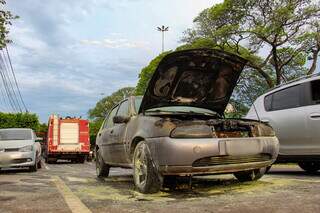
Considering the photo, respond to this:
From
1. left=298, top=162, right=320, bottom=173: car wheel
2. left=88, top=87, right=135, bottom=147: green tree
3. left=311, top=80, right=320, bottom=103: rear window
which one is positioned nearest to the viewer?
left=311, top=80, right=320, bottom=103: rear window

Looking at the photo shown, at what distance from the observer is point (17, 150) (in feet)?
43.1

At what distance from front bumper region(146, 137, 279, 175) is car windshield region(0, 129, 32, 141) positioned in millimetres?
8868

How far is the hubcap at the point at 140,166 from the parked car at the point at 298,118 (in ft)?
10.2

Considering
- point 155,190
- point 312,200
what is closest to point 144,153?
point 155,190

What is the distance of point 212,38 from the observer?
31.6 metres

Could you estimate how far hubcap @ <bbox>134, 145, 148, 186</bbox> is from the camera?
20.1 ft

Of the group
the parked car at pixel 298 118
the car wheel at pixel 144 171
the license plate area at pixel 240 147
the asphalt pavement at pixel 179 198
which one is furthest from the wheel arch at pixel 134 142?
the parked car at pixel 298 118

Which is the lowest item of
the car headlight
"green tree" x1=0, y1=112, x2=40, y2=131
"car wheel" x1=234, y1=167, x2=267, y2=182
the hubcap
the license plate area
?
"car wheel" x1=234, y1=167, x2=267, y2=182

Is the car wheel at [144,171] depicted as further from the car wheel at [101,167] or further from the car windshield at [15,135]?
the car windshield at [15,135]

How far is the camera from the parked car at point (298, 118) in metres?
7.77

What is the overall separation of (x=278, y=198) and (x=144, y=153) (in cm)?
182

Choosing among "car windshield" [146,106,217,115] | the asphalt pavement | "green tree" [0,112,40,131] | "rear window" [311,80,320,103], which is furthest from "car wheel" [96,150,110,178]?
"green tree" [0,112,40,131]

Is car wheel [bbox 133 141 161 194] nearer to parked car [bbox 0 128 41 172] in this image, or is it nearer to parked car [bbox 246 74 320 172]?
parked car [bbox 246 74 320 172]

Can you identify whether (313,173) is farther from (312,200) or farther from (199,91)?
(312,200)
